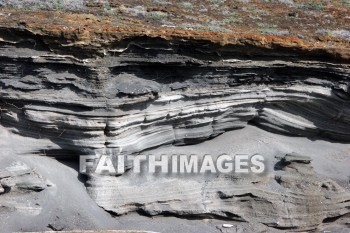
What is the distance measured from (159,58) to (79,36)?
0.93 meters

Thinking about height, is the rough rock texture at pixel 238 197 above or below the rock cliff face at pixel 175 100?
below

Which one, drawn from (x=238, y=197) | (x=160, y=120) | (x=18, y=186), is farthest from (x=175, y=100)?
(x=18, y=186)

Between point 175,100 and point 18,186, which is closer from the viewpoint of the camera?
point 18,186

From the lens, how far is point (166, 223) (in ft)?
19.2

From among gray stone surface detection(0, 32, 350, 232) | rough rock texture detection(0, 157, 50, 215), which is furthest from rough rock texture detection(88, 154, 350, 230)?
rough rock texture detection(0, 157, 50, 215)

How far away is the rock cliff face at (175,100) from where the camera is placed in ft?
18.2

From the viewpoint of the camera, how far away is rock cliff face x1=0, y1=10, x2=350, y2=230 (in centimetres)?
554

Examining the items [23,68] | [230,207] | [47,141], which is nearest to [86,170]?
[47,141]

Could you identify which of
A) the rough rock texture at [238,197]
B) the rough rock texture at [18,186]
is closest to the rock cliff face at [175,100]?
the rough rock texture at [238,197]

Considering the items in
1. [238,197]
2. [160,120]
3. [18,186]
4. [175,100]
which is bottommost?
[238,197]

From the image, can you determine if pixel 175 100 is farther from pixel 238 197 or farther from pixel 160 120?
pixel 238 197

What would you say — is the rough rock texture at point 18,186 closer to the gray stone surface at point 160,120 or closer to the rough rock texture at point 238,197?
the gray stone surface at point 160,120

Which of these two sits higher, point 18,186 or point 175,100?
point 175,100

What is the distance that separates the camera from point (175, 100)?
6.03 meters
